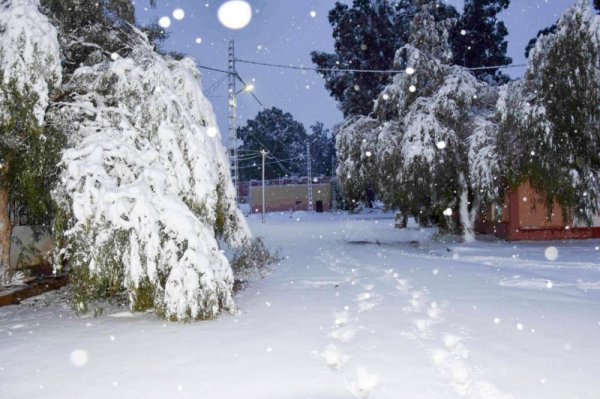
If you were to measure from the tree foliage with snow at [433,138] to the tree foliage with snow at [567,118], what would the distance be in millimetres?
1296

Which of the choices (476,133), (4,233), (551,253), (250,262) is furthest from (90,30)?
(551,253)

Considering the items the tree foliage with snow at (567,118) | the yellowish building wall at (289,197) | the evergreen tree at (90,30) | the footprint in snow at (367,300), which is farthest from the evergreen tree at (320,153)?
the footprint in snow at (367,300)

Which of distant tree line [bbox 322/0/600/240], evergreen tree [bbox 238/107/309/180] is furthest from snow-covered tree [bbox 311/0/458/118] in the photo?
evergreen tree [bbox 238/107/309/180]

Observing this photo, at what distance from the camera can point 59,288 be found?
31.6ft

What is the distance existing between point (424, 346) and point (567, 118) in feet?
37.8

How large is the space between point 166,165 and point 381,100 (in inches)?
522

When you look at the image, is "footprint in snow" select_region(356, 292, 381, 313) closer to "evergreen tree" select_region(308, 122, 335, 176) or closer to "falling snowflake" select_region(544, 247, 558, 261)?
"falling snowflake" select_region(544, 247, 558, 261)

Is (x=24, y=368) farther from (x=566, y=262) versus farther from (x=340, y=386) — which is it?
(x=566, y=262)

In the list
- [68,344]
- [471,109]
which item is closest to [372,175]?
[471,109]

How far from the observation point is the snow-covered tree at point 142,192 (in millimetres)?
6352

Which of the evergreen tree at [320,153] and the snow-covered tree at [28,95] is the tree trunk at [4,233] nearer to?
the snow-covered tree at [28,95]

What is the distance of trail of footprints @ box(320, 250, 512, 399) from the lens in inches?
161

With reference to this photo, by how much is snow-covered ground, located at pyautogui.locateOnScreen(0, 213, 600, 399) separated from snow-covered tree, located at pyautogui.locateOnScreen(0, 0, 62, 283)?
197 cm

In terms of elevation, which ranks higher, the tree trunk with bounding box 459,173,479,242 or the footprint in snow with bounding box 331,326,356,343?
the tree trunk with bounding box 459,173,479,242
